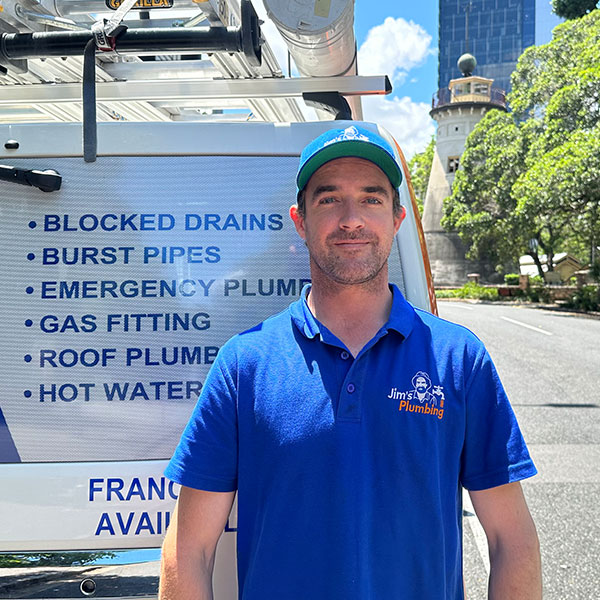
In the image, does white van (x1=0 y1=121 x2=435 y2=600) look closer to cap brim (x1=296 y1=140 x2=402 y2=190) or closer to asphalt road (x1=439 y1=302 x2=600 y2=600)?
cap brim (x1=296 y1=140 x2=402 y2=190)

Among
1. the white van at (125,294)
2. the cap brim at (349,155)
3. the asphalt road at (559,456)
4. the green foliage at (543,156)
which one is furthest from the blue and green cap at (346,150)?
the green foliage at (543,156)

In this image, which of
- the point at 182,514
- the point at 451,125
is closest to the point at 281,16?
the point at 182,514

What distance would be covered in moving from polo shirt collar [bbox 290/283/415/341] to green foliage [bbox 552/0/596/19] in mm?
39145

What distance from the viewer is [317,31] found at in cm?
223

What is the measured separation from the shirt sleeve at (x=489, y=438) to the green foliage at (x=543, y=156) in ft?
79.9

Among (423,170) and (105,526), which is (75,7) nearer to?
(105,526)

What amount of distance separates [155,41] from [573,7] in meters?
39.1

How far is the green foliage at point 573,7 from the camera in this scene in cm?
3528

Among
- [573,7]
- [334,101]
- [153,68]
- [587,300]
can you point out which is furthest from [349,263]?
[573,7]

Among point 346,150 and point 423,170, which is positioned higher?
point 423,170

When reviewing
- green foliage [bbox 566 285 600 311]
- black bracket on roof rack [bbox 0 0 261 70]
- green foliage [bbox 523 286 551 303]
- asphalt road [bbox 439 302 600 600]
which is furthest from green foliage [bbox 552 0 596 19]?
black bracket on roof rack [bbox 0 0 261 70]

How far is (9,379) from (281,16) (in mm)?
1408

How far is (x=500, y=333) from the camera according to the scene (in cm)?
1911

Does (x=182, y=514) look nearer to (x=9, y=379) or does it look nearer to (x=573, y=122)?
(x=9, y=379)
